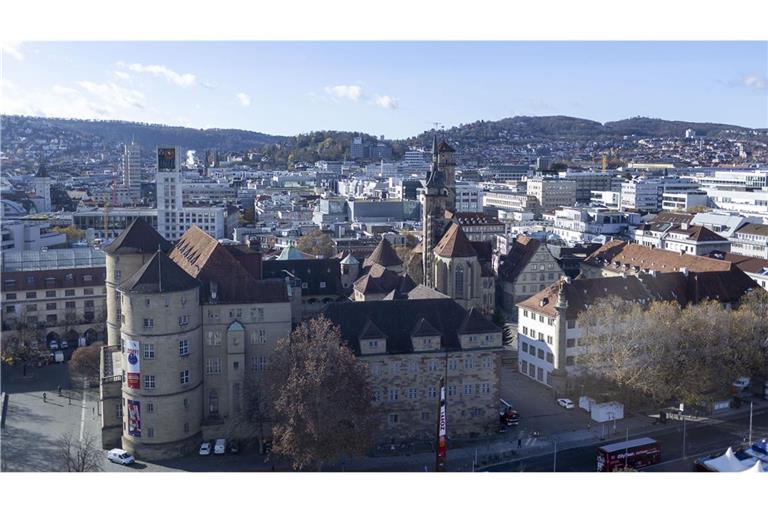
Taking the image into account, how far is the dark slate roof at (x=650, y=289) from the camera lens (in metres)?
62.2

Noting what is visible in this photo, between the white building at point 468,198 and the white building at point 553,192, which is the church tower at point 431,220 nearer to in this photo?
the white building at point 468,198

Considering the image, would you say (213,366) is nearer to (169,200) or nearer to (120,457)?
(120,457)

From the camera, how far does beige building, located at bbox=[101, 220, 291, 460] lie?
48.1m

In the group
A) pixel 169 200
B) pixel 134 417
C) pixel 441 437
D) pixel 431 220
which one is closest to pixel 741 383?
pixel 441 437

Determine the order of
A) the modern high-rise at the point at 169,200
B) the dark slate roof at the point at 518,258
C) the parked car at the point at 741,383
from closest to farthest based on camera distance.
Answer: the parked car at the point at 741,383 < the dark slate roof at the point at 518,258 < the modern high-rise at the point at 169,200

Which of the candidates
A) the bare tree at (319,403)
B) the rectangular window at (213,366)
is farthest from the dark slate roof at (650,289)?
the rectangular window at (213,366)

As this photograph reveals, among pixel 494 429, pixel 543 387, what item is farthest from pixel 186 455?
pixel 543 387

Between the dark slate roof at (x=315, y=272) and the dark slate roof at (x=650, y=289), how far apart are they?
701 inches

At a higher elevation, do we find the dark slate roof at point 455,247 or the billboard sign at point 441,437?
the dark slate roof at point 455,247

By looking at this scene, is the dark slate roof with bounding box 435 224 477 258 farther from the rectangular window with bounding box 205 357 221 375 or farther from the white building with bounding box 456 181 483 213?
the white building with bounding box 456 181 483 213

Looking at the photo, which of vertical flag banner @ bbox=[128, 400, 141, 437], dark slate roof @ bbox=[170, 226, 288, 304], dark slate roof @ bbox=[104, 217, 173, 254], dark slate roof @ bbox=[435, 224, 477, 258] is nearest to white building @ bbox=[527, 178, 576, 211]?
dark slate roof @ bbox=[435, 224, 477, 258]

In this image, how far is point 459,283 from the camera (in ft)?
262

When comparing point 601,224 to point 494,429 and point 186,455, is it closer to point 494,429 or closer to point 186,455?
point 494,429

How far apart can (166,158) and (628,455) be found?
4471 inches
